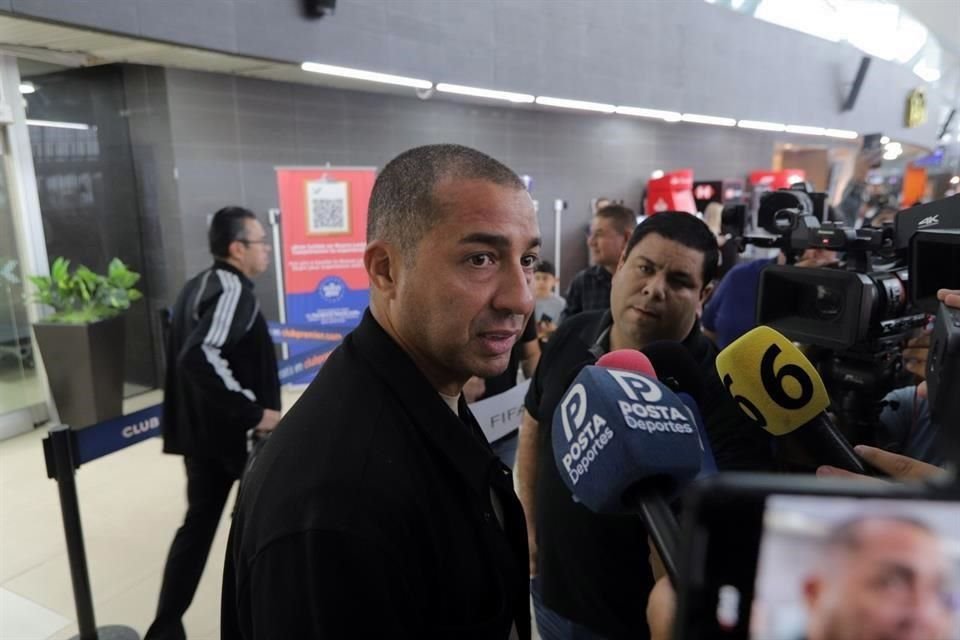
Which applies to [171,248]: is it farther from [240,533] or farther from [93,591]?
[240,533]

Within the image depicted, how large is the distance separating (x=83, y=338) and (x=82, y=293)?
1.05 feet

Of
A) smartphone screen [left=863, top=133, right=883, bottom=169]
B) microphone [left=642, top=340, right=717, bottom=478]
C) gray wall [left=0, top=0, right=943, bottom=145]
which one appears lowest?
microphone [left=642, top=340, right=717, bottom=478]

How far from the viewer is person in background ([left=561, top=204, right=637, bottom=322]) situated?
3.00m

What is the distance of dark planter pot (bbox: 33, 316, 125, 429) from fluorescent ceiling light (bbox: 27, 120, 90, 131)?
1.46 meters

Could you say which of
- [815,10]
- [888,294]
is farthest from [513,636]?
[815,10]

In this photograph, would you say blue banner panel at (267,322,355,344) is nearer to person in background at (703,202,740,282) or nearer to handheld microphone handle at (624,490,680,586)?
person in background at (703,202,740,282)

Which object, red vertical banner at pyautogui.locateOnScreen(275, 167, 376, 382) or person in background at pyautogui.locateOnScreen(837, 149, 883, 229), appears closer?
person in background at pyautogui.locateOnScreen(837, 149, 883, 229)

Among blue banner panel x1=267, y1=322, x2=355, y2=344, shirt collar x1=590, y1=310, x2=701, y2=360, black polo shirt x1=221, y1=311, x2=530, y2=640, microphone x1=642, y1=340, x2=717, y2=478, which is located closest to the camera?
black polo shirt x1=221, y1=311, x2=530, y2=640

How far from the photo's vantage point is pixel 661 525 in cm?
58

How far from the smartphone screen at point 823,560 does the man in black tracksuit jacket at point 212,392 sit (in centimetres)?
212

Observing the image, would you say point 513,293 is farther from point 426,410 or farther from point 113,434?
point 113,434

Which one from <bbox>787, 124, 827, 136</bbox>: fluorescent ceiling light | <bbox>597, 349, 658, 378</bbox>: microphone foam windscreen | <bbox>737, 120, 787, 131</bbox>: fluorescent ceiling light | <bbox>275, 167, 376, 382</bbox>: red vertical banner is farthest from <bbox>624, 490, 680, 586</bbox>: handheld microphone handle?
<bbox>787, 124, 827, 136</bbox>: fluorescent ceiling light

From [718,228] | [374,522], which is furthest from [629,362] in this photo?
[718,228]

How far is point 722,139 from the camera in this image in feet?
31.7
